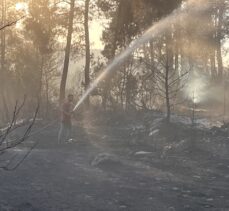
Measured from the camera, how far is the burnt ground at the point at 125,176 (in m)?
9.54

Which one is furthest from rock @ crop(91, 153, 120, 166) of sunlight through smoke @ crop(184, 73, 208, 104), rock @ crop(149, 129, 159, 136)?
sunlight through smoke @ crop(184, 73, 208, 104)

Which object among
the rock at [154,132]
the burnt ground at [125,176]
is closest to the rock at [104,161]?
the burnt ground at [125,176]

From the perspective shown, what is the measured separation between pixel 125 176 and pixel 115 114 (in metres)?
13.2

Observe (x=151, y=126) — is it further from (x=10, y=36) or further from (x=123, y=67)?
A: (x=10, y=36)

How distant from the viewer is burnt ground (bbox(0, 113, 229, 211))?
376 inches

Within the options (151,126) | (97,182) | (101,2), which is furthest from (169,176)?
(101,2)

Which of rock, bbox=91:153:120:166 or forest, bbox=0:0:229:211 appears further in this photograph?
rock, bbox=91:153:120:166

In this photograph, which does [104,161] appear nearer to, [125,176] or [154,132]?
[125,176]

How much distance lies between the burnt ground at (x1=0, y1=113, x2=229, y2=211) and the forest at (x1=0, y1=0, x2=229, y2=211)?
29 millimetres

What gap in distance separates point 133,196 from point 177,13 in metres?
25.4

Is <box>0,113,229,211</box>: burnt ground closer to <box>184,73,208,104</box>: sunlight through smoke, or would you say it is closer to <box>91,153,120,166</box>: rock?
<box>91,153,120,166</box>: rock

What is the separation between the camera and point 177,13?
1335 inches

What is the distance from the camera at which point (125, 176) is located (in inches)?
480

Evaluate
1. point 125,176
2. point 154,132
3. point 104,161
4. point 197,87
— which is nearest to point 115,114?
point 154,132
